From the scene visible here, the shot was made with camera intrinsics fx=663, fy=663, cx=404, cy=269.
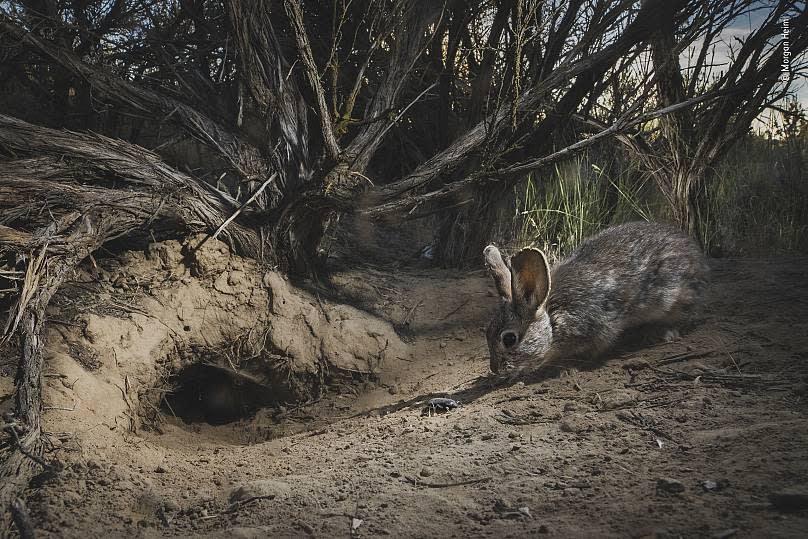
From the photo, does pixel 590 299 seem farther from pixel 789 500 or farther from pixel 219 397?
pixel 219 397

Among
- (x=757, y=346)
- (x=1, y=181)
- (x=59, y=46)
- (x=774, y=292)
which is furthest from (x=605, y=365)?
(x=59, y=46)

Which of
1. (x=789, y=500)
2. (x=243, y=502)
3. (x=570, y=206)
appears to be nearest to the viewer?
(x=789, y=500)

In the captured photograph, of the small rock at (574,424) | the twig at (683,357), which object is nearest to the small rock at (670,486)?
the small rock at (574,424)

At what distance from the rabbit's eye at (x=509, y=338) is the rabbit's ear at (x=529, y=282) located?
144 millimetres

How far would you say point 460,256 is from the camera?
6.30 meters

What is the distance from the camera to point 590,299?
448 cm

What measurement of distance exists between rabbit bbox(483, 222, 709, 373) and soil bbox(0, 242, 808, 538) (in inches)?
6.5

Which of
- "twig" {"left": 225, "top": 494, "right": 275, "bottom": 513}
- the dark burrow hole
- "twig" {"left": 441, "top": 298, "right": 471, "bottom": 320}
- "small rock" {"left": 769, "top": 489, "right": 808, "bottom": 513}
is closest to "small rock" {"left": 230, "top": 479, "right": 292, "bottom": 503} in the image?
"twig" {"left": 225, "top": 494, "right": 275, "bottom": 513}

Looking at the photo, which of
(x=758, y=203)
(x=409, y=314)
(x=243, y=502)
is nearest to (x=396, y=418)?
(x=243, y=502)

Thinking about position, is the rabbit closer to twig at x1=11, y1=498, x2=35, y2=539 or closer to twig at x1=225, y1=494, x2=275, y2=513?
twig at x1=225, y1=494, x2=275, y2=513

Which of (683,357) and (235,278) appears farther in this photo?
(235,278)

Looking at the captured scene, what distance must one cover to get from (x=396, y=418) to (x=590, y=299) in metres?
1.53

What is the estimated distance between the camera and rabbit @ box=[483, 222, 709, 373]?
433 cm

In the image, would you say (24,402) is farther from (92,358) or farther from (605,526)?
(605,526)
